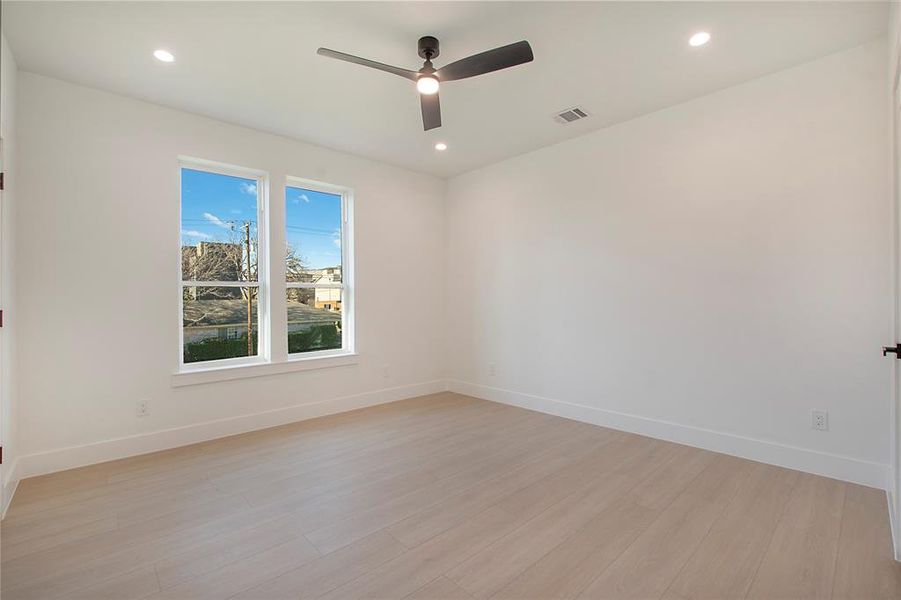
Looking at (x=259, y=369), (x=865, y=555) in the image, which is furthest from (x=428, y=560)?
(x=259, y=369)

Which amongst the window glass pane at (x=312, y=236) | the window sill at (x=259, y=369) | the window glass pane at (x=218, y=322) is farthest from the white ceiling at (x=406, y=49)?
the window sill at (x=259, y=369)

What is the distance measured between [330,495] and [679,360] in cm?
292

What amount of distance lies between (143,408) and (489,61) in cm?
363

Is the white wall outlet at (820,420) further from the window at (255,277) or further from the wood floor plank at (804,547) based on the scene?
the window at (255,277)

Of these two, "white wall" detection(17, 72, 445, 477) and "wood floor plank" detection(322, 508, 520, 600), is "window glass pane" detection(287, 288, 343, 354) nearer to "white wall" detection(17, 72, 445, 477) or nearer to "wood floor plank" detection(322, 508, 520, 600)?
"white wall" detection(17, 72, 445, 477)

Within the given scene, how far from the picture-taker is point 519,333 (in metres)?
4.72

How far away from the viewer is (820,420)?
9.30ft

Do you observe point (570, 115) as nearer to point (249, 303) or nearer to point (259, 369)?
point (249, 303)

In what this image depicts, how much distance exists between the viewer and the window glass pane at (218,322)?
3.71 m

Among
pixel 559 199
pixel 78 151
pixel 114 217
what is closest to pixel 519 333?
pixel 559 199

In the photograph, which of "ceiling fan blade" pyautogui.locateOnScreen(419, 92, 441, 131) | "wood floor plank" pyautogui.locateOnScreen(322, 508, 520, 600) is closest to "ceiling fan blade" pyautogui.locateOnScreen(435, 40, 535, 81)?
"ceiling fan blade" pyautogui.locateOnScreen(419, 92, 441, 131)

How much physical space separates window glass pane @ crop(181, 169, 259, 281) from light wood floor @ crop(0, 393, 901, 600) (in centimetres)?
157

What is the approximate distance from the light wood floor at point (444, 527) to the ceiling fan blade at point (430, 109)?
8.10 feet

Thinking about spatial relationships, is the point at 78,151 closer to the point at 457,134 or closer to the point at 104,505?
the point at 104,505
